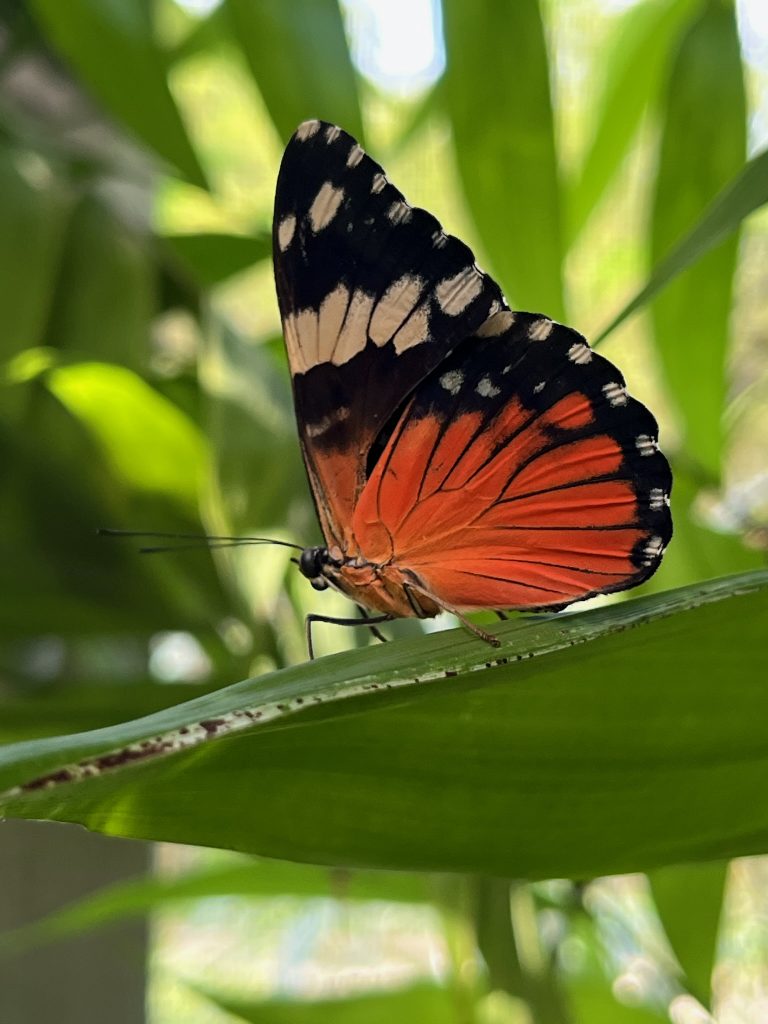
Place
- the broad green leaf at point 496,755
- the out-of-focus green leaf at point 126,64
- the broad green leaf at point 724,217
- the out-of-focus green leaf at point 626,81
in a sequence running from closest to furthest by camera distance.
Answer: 1. the broad green leaf at point 496,755
2. the broad green leaf at point 724,217
3. the out-of-focus green leaf at point 126,64
4. the out-of-focus green leaf at point 626,81

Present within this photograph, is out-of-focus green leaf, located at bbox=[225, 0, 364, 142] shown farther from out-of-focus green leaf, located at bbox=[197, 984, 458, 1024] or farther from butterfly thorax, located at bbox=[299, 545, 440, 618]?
out-of-focus green leaf, located at bbox=[197, 984, 458, 1024]

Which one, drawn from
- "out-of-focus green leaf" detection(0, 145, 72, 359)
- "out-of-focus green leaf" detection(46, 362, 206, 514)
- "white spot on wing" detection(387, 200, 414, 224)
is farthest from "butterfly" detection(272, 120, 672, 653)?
"out-of-focus green leaf" detection(0, 145, 72, 359)

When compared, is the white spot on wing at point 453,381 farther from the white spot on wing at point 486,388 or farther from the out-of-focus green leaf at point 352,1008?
the out-of-focus green leaf at point 352,1008

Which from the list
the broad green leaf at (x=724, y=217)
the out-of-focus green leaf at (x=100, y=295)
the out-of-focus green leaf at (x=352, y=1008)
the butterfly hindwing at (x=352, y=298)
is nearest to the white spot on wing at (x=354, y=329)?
the butterfly hindwing at (x=352, y=298)

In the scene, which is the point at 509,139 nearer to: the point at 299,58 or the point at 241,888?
the point at 299,58

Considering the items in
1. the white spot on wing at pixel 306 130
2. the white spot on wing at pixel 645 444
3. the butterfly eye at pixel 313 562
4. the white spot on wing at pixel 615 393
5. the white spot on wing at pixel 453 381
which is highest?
the white spot on wing at pixel 306 130

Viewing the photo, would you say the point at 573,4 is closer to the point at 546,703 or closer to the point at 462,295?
the point at 462,295

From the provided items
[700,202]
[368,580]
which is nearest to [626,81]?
[700,202]

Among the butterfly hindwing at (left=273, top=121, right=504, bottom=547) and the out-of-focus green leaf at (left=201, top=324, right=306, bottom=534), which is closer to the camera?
the butterfly hindwing at (left=273, top=121, right=504, bottom=547)
